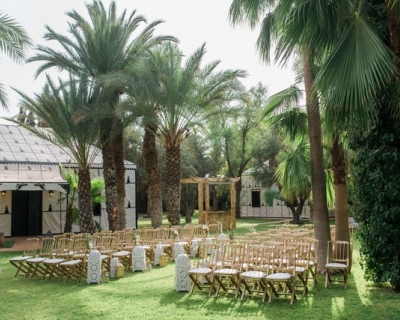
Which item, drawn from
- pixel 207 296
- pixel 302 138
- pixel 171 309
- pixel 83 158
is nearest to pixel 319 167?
pixel 302 138

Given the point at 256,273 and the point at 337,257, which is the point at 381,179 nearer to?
the point at 337,257

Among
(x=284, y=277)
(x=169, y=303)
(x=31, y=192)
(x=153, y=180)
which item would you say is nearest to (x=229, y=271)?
(x=284, y=277)

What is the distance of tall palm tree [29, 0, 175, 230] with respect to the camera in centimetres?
1748

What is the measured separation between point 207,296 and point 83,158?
1044 centimetres

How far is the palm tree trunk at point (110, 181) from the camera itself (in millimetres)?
17781

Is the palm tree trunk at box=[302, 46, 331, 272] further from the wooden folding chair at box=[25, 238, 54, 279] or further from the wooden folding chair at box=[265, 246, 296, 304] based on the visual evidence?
the wooden folding chair at box=[25, 238, 54, 279]

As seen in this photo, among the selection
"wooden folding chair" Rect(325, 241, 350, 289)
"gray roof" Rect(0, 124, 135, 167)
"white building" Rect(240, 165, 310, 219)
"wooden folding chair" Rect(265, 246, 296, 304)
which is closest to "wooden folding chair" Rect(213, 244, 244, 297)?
"wooden folding chair" Rect(265, 246, 296, 304)

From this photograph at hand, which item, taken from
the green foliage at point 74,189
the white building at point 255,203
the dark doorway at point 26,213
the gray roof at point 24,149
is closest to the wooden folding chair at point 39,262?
the green foliage at point 74,189

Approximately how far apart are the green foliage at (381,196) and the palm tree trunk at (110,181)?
1138 centimetres

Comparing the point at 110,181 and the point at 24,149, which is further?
the point at 24,149

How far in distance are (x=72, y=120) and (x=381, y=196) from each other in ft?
38.0

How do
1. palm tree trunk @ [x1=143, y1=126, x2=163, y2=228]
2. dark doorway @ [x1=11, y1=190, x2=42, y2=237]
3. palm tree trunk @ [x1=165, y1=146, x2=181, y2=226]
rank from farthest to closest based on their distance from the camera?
dark doorway @ [x1=11, y1=190, x2=42, y2=237] → palm tree trunk @ [x1=143, y1=126, x2=163, y2=228] → palm tree trunk @ [x1=165, y1=146, x2=181, y2=226]

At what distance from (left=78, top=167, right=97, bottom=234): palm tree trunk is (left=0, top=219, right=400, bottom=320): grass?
6.85 metres

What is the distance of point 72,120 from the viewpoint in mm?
16266
